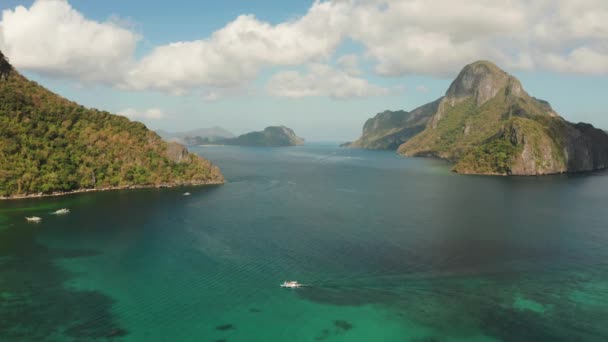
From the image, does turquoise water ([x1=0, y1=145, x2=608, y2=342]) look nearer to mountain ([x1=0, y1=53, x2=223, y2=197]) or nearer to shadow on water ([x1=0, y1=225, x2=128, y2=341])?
shadow on water ([x1=0, y1=225, x2=128, y2=341])

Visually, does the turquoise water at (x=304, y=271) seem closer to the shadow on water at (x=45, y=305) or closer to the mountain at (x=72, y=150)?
the shadow on water at (x=45, y=305)

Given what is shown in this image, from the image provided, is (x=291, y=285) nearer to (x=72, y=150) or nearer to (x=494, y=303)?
(x=494, y=303)

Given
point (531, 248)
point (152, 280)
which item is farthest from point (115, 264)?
point (531, 248)

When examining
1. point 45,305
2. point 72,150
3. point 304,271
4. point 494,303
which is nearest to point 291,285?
point 304,271

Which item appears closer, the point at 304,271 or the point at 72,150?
the point at 304,271

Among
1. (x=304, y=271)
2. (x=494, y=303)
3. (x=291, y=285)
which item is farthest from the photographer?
(x=304, y=271)

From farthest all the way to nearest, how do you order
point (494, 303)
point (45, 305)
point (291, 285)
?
point (291, 285), point (494, 303), point (45, 305)

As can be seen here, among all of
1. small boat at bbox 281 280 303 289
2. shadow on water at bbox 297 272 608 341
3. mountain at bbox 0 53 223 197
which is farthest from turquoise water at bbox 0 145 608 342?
mountain at bbox 0 53 223 197
